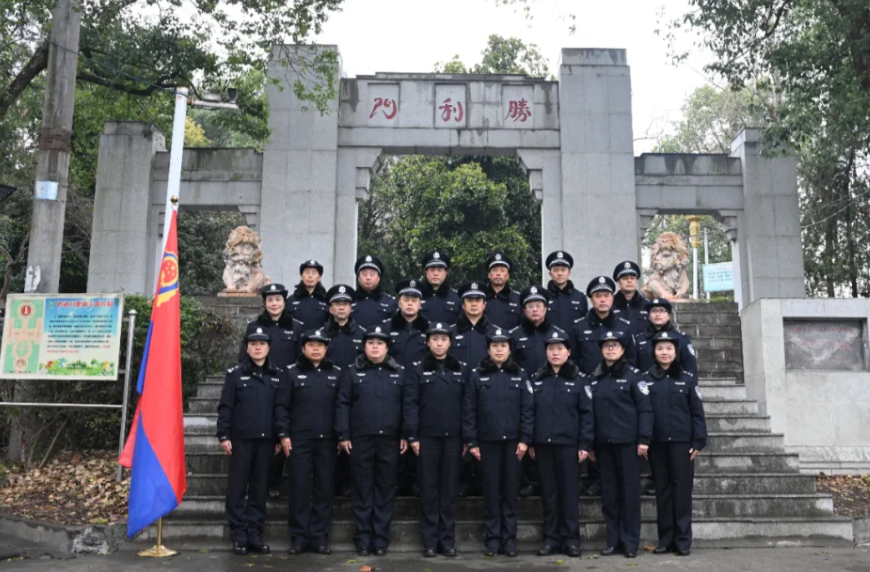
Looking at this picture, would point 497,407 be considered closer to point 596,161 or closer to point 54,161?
point 54,161

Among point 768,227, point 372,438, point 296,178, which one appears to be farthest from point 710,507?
point 296,178

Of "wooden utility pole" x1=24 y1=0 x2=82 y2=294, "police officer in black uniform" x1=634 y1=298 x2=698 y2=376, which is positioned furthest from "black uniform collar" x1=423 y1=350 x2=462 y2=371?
"wooden utility pole" x1=24 y1=0 x2=82 y2=294

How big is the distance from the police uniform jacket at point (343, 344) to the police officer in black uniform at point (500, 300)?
1260mm

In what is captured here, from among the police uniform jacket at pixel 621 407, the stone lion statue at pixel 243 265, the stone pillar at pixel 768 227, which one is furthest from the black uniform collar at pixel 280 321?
the stone pillar at pixel 768 227

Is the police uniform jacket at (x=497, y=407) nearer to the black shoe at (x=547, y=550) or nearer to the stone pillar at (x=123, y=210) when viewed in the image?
the black shoe at (x=547, y=550)

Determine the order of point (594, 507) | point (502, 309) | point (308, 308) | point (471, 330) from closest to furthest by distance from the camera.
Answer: point (594, 507), point (471, 330), point (502, 309), point (308, 308)

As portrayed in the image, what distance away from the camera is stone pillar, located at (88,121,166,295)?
500 inches

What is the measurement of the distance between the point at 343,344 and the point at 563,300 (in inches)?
83.9

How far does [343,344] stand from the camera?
6953mm

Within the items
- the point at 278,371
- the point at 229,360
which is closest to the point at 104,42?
the point at 229,360

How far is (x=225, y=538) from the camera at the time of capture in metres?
6.24

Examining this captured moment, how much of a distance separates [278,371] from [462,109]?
7.59m

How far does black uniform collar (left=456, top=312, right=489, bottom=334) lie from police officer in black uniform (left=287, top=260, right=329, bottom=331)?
1.32 metres

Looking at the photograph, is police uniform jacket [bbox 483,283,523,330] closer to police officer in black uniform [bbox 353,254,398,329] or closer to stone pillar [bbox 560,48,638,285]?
police officer in black uniform [bbox 353,254,398,329]
